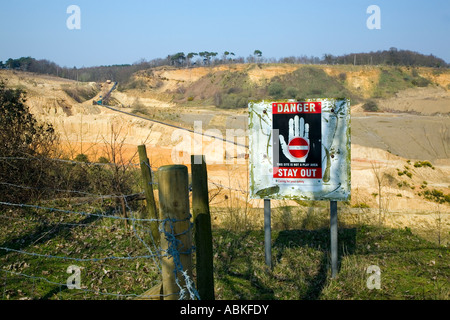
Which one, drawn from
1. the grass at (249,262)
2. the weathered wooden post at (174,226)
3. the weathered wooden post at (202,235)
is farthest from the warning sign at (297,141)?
the weathered wooden post at (174,226)

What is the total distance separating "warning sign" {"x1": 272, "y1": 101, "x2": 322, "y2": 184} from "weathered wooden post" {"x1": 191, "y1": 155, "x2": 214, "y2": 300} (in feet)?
6.74

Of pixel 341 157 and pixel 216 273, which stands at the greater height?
pixel 341 157

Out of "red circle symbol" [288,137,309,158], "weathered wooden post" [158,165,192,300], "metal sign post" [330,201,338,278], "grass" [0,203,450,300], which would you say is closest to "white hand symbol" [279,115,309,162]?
"red circle symbol" [288,137,309,158]

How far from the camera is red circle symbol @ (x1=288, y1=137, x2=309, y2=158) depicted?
509 cm

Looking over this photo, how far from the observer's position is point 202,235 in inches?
124

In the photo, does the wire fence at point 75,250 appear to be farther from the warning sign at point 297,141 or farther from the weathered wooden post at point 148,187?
the warning sign at point 297,141

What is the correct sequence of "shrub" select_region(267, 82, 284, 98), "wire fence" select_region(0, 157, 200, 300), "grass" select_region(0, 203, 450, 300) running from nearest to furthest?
"grass" select_region(0, 203, 450, 300) < "wire fence" select_region(0, 157, 200, 300) < "shrub" select_region(267, 82, 284, 98)

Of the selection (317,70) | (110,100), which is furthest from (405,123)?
(110,100)

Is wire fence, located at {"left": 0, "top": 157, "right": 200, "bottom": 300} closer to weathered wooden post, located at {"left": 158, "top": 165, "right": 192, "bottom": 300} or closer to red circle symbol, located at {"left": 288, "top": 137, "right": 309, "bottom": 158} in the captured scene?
weathered wooden post, located at {"left": 158, "top": 165, "right": 192, "bottom": 300}

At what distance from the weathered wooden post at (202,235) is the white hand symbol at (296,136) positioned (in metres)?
2.06

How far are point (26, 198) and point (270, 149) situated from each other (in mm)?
5254

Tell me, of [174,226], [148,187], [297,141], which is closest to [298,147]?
[297,141]

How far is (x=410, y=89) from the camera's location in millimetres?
53781
